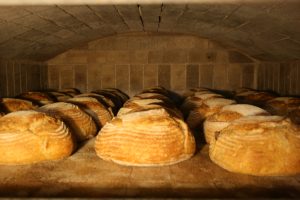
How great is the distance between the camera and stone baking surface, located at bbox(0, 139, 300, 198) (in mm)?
1714

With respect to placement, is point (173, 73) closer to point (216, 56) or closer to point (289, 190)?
point (216, 56)

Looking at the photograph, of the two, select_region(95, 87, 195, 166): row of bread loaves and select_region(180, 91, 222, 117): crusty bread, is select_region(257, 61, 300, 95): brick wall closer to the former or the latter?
select_region(180, 91, 222, 117): crusty bread

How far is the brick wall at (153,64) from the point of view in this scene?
5.21 m

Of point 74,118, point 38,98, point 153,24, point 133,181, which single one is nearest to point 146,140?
point 133,181

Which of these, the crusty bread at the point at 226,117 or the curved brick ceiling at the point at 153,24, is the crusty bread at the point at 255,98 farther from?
the crusty bread at the point at 226,117

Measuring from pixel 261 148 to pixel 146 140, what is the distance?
0.81 metres

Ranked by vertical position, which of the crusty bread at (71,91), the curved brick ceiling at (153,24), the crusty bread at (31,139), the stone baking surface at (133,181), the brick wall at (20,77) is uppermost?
the curved brick ceiling at (153,24)

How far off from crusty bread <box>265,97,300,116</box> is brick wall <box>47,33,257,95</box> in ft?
5.75

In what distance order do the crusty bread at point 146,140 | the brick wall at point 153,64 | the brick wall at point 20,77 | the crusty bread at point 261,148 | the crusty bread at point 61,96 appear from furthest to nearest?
the brick wall at point 153,64 → the crusty bread at point 61,96 → the brick wall at point 20,77 → the crusty bread at point 146,140 → the crusty bread at point 261,148

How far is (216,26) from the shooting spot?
3.87m

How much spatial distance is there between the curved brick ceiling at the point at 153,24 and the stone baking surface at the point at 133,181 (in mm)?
1399

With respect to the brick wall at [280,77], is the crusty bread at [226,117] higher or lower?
lower

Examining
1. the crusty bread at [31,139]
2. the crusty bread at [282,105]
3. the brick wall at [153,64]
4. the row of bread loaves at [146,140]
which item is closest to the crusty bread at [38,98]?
the brick wall at [153,64]

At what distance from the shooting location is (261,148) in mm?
2037
